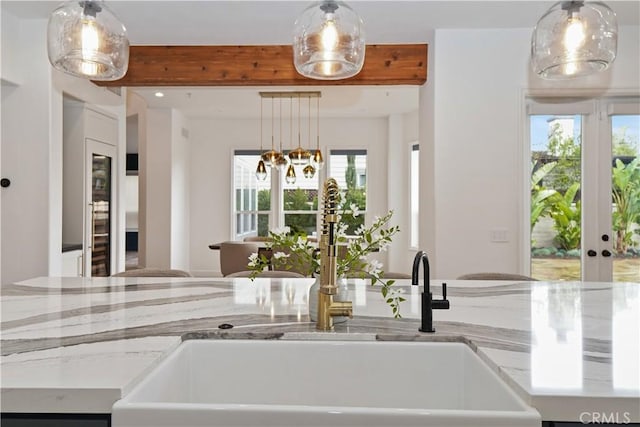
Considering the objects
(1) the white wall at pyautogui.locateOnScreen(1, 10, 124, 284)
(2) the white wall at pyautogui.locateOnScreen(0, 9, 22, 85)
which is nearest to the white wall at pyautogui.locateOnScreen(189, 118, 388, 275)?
(1) the white wall at pyautogui.locateOnScreen(1, 10, 124, 284)

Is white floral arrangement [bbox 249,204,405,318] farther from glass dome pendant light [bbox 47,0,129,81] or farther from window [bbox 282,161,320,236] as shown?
window [bbox 282,161,320,236]

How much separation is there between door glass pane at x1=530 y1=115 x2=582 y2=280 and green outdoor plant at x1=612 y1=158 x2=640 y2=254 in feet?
0.98

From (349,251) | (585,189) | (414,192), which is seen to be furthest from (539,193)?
(414,192)

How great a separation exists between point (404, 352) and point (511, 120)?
3.05 m

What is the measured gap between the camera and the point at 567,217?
3.89m

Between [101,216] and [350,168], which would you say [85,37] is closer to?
[101,216]

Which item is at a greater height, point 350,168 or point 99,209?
point 350,168

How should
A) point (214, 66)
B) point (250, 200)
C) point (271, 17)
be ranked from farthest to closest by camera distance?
point (250, 200) < point (214, 66) < point (271, 17)

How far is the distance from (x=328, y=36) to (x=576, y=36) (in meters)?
1.02

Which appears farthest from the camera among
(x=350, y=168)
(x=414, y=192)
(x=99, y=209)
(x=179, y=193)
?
(x=350, y=168)

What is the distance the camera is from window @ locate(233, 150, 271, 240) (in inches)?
336

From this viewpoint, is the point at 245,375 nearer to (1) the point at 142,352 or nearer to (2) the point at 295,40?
(1) the point at 142,352

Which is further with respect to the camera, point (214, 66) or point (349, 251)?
point (214, 66)

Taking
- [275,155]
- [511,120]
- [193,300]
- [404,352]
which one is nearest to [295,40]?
[193,300]
